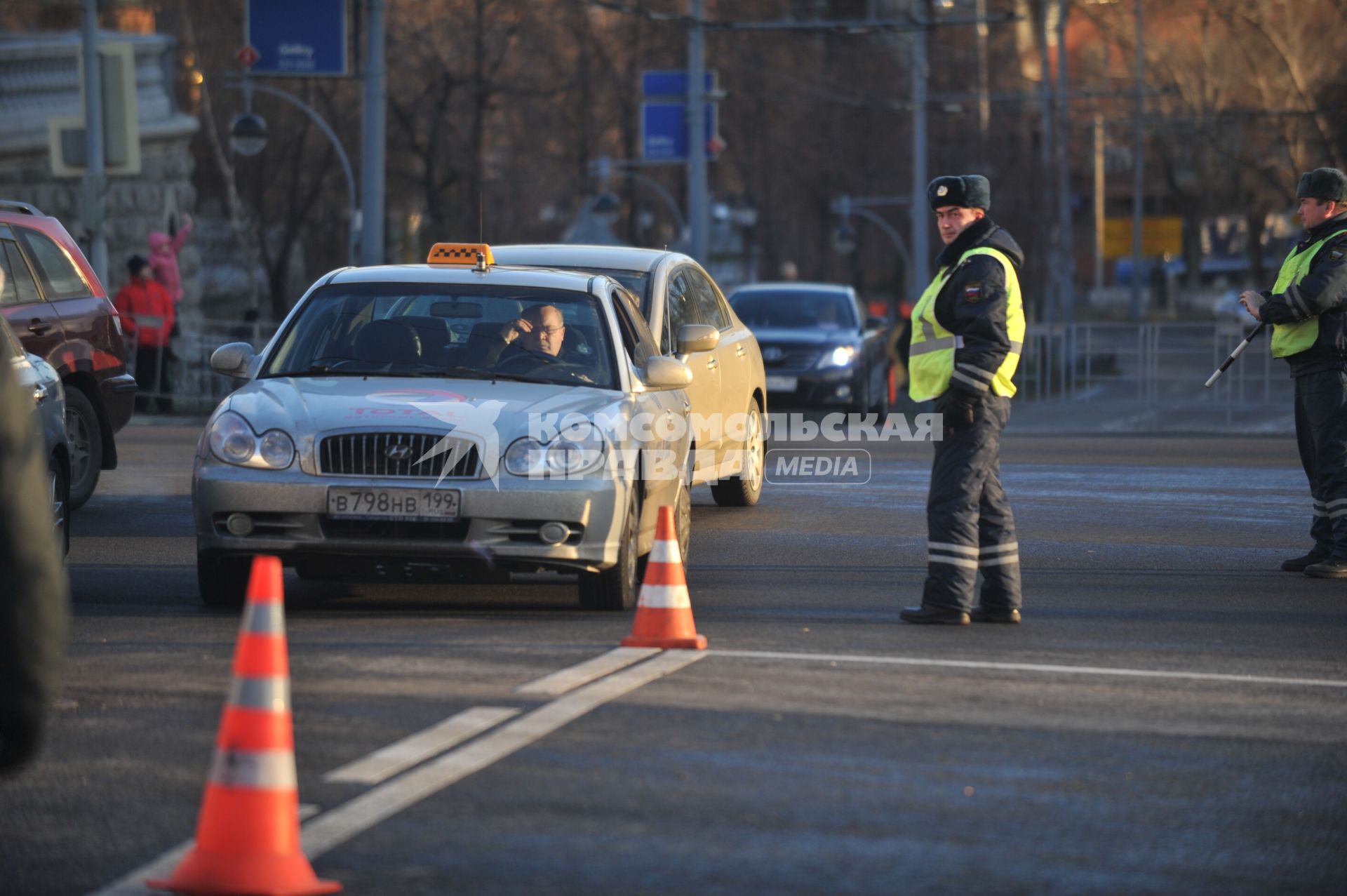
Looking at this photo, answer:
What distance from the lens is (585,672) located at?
25.3ft

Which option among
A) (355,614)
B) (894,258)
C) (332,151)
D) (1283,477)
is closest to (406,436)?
(355,614)

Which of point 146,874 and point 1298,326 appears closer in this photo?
point 146,874

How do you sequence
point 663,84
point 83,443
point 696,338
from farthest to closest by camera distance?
point 663,84 < point 83,443 < point 696,338

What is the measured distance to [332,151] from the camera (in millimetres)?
47344

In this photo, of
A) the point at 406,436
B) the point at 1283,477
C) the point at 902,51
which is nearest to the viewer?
the point at 406,436

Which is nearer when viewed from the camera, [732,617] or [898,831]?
[898,831]

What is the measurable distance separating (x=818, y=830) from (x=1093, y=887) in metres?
0.75

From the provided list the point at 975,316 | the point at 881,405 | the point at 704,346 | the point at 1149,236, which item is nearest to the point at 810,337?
the point at 881,405

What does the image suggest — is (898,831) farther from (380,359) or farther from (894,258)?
(894,258)

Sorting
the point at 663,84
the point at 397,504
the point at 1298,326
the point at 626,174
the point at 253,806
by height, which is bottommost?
the point at 253,806

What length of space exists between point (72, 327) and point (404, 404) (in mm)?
4614

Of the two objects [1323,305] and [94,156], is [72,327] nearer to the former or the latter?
[1323,305]

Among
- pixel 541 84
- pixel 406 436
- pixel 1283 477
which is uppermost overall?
pixel 541 84

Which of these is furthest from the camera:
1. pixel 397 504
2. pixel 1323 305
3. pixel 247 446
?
pixel 1323 305
